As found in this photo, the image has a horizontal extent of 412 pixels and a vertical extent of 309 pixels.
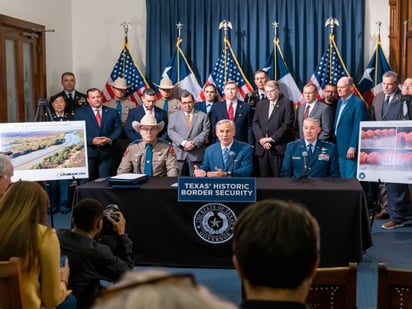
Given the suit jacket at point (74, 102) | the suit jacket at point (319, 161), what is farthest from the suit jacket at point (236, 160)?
the suit jacket at point (74, 102)

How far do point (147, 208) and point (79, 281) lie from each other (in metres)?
1.63

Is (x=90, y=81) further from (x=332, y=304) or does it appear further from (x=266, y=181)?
(x=332, y=304)

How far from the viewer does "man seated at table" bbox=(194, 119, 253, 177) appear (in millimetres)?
4809

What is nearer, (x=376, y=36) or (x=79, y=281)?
(x=79, y=281)

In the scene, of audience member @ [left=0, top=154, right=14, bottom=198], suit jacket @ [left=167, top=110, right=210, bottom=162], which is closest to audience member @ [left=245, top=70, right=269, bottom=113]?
suit jacket @ [left=167, top=110, right=210, bottom=162]

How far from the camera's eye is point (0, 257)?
7.21ft

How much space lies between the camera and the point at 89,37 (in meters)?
8.37

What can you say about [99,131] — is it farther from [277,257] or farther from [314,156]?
[277,257]

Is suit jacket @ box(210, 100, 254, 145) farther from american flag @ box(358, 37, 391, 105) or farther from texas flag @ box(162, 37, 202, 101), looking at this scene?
american flag @ box(358, 37, 391, 105)

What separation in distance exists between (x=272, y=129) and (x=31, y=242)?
435 centimetres

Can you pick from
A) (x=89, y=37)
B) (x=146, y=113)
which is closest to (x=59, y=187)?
(x=146, y=113)

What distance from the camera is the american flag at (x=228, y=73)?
7.45 m

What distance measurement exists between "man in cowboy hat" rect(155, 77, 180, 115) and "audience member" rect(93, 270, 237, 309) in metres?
6.24

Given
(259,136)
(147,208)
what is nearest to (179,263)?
(147,208)
